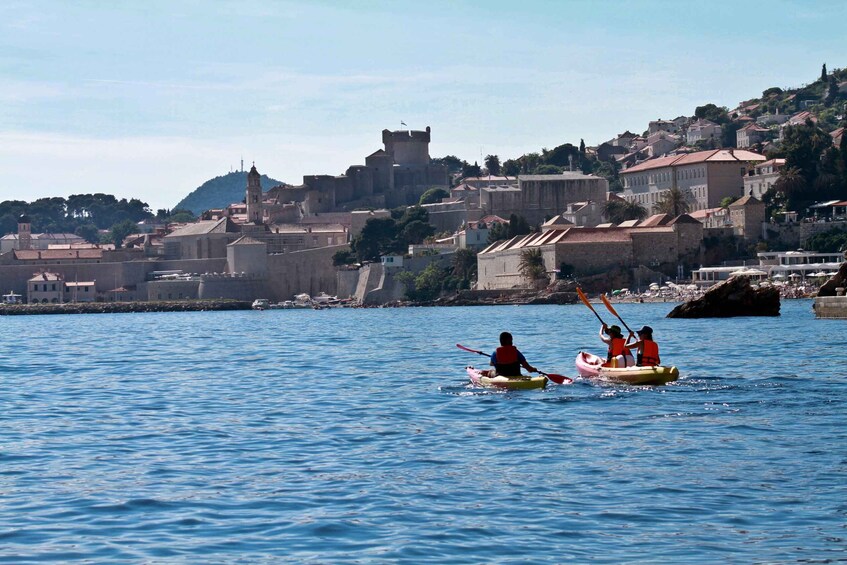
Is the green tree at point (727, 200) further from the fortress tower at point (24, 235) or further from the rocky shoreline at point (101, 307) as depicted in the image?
the fortress tower at point (24, 235)

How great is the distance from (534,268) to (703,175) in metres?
19.5

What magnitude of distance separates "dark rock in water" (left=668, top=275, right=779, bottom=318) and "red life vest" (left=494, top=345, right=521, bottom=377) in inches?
1364

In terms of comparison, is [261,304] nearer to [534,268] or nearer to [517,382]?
[534,268]

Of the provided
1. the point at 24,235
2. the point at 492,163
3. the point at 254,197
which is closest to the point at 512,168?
the point at 492,163

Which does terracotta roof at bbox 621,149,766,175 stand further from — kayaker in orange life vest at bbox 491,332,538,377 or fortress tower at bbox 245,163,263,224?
kayaker in orange life vest at bbox 491,332,538,377

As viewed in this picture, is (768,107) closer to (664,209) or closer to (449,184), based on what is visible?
(449,184)

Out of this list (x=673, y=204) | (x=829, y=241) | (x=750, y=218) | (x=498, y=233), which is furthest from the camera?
(x=498, y=233)

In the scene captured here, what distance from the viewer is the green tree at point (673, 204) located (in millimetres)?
100750

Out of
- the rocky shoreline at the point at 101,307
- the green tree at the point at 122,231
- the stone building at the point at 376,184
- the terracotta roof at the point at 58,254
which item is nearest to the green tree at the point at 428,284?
the rocky shoreline at the point at 101,307

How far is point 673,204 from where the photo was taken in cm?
10081

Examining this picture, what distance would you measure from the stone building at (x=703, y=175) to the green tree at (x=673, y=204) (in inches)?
57.6

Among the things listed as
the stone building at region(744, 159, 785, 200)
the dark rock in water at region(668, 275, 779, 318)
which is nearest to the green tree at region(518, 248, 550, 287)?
the stone building at region(744, 159, 785, 200)

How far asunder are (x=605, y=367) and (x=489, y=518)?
41.1 ft

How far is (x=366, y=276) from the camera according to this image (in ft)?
343
